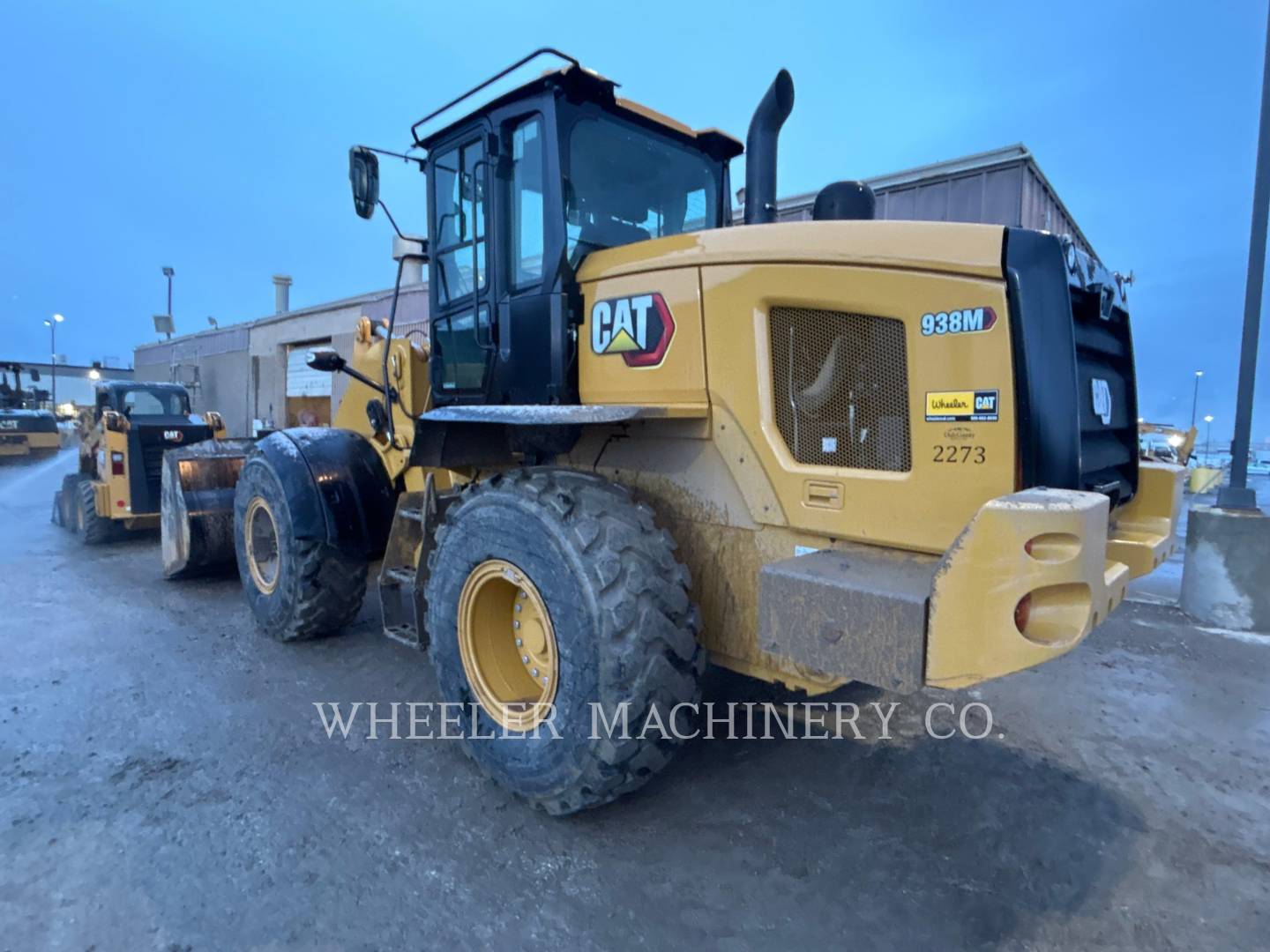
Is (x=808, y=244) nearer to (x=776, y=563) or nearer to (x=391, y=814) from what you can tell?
(x=776, y=563)

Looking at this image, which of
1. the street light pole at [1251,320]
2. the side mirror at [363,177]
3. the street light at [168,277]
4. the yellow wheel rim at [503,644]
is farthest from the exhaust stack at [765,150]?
the street light at [168,277]

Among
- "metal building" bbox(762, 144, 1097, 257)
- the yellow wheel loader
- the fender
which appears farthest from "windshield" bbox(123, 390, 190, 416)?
the yellow wheel loader

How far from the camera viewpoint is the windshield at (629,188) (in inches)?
137

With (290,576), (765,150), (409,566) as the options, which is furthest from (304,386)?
(765,150)

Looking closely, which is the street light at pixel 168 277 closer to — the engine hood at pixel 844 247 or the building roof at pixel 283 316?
the building roof at pixel 283 316

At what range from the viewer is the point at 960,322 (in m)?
2.34

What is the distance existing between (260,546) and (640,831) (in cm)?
364

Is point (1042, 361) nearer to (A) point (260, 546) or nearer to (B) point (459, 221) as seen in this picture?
(B) point (459, 221)

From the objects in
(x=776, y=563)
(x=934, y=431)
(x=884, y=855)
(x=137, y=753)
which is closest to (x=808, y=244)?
(x=934, y=431)

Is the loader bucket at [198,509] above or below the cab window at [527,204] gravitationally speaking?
below

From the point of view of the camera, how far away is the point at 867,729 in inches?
150

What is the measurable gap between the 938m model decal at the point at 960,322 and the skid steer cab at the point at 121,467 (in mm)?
7529

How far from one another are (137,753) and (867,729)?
3456mm

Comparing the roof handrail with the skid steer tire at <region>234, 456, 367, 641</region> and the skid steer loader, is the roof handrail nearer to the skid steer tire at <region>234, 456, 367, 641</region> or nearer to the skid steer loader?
the skid steer loader
